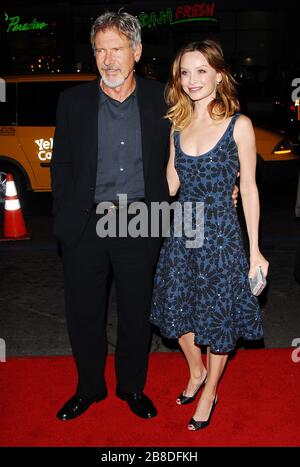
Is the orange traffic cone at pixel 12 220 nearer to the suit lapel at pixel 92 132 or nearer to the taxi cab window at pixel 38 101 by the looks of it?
the taxi cab window at pixel 38 101

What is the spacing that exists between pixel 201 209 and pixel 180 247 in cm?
25

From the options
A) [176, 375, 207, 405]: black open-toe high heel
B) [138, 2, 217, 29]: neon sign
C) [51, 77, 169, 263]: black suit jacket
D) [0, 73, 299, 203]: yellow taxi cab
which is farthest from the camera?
[138, 2, 217, 29]: neon sign

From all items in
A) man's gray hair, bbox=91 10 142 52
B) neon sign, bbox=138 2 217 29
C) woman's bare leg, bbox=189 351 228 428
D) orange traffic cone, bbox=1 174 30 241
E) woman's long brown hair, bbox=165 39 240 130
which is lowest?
woman's bare leg, bbox=189 351 228 428

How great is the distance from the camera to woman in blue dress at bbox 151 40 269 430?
288cm

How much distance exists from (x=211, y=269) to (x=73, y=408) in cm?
117

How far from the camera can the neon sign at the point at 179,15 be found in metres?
24.7

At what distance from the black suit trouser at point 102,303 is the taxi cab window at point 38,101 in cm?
555

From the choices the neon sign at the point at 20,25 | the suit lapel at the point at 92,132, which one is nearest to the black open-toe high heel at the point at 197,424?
the suit lapel at the point at 92,132

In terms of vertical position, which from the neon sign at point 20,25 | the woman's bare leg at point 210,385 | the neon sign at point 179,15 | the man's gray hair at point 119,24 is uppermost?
the neon sign at point 179,15

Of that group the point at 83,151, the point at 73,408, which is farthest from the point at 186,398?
the point at 83,151

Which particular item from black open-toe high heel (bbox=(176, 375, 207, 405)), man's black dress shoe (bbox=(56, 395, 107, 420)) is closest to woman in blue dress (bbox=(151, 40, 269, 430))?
black open-toe high heel (bbox=(176, 375, 207, 405))

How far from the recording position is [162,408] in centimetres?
Result: 342

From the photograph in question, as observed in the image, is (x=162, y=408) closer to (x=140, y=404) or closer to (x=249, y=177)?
(x=140, y=404)

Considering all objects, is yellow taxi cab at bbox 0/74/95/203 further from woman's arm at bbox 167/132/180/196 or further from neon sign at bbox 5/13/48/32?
neon sign at bbox 5/13/48/32
